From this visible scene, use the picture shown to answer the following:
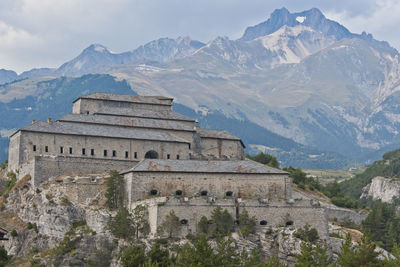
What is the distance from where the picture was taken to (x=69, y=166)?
90.5m

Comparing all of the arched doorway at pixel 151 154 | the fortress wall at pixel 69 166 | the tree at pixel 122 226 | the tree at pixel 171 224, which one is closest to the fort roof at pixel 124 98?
the arched doorway at pixel 151 154

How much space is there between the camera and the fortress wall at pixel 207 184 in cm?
8331

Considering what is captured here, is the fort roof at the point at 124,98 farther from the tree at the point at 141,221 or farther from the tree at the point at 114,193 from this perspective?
the tree at the point at 141,221

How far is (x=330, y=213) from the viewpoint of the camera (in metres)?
103

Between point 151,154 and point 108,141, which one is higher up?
point 108,141

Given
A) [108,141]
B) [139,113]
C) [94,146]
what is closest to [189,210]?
[108,141]

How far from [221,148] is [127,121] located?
1654 cm

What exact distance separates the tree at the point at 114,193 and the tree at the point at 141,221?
16.0 feet

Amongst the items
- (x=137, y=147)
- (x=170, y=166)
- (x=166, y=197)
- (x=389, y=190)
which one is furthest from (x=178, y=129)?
(x=389, y=190)

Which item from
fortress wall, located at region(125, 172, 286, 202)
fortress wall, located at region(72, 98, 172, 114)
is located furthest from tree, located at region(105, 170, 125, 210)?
fortress wall, located at region(72, 98, 172, 114)

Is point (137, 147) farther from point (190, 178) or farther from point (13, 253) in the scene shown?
point (13, 253)

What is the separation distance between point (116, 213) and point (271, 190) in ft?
68.7

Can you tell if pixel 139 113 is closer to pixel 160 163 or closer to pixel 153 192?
pixel 160 163

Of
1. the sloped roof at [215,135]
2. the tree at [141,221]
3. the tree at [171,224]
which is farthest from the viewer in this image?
the sloped roof at [215,135]
